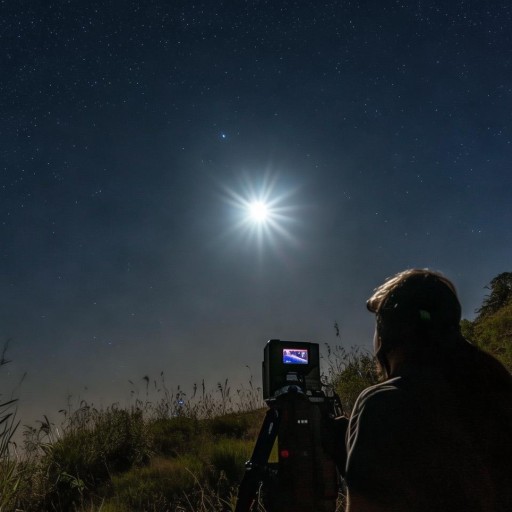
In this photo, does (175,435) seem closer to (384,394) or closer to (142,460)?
(142,460)

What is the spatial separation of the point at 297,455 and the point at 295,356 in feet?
2.18

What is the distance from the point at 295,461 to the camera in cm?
271

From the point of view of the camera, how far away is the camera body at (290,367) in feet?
9.95

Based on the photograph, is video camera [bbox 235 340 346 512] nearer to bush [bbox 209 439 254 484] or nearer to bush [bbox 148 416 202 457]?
bush [bbox 209 439 254 484]

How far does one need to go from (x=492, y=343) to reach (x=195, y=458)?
4776 mm

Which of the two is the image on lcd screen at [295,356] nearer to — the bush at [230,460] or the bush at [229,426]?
the bush at [230,460]

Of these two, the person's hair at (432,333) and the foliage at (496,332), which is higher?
the foliage at (496,332)

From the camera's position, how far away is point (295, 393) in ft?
9.37

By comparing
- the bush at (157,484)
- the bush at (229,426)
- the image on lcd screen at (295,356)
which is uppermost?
the bush at (229,426)

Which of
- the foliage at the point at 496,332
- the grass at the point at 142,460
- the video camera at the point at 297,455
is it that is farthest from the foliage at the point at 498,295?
the video camera at the point at 297,455

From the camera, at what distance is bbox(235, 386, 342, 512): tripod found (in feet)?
8.70

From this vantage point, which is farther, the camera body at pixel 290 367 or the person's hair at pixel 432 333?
the camera body at pixel 290 367

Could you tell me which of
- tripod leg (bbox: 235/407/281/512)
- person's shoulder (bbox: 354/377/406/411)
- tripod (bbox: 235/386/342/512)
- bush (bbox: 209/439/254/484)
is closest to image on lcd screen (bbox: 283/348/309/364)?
tripod (bbox: 235/386/342/512)

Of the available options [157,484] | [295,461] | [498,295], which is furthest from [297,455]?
[498,295]
